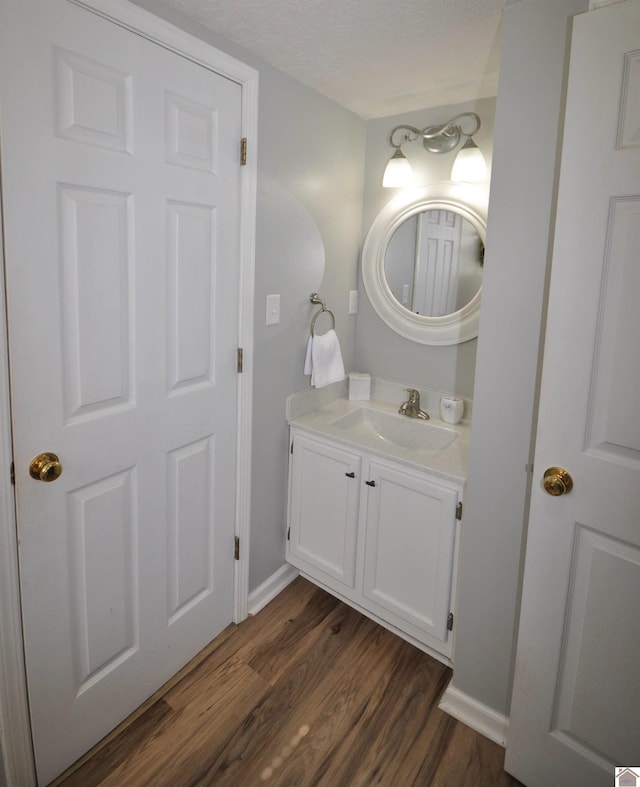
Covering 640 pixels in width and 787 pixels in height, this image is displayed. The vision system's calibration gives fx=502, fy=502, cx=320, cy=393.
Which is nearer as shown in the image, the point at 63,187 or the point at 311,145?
the point at 63,187

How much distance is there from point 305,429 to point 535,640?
1111 mm

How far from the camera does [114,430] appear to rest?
1.47 meters

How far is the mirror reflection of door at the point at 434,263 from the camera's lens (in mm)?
2082

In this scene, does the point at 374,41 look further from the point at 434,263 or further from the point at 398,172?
the point at 434,263

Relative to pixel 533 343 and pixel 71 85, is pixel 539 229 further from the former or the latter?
pixel 71 85

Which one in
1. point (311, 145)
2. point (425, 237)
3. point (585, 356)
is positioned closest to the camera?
point (585, 356)

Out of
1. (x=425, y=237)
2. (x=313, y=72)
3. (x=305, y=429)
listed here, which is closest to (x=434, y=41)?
→ (x=313, y=72)

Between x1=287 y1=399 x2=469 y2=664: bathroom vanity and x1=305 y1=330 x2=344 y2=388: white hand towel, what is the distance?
163 millimetres

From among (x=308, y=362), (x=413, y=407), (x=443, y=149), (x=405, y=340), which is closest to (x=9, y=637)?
(x=308, y=362)

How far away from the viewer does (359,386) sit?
2438 millimetres

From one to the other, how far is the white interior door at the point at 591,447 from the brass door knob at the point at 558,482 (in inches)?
0.7

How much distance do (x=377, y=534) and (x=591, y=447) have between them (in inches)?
36.8

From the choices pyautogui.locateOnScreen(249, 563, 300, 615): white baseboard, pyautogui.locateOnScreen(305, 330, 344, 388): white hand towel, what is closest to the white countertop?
pyautogui.locateOnScreen(305, 330, 344, 388): white hand towel

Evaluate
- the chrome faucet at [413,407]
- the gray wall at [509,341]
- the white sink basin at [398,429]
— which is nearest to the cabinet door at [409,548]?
the gray wall at [509,341]
